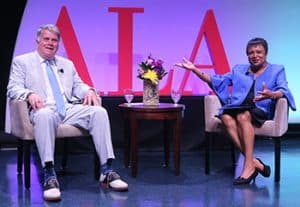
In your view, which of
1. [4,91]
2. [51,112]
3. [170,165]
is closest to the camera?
[51,112]

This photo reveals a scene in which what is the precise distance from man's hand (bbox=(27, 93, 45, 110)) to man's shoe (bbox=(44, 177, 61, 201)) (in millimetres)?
497

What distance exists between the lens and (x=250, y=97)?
4305 millimetres

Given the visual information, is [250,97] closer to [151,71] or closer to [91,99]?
[151,71]

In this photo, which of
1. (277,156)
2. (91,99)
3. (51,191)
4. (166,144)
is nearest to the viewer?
(51,191)

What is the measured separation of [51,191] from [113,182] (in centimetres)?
47

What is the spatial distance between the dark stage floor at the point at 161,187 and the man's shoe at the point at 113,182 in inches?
2.2

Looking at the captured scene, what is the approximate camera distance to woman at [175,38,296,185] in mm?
4094

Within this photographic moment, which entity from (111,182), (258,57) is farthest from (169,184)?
(258,57)

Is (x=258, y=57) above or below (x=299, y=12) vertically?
below

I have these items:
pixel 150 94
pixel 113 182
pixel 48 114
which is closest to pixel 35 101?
pixel 48 114

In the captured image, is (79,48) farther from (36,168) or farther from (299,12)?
(299,12)

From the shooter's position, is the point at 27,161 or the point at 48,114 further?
the point at 27,161

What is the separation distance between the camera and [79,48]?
557 centimetres

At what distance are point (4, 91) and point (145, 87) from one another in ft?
5.64
